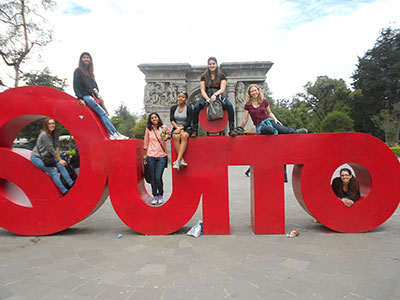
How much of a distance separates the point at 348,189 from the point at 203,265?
3.18 m

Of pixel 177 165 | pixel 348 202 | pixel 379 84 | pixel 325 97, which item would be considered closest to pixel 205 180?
pixel 177 165

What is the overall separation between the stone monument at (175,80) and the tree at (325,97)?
19778mm

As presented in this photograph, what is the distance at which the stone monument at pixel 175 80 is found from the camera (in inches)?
715

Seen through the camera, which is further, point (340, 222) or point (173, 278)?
point (340, 222)

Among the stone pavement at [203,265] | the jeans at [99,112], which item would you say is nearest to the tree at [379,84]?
the stone pavement at [203,265]

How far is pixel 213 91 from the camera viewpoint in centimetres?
466

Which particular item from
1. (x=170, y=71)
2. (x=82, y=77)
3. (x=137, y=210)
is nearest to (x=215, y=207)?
(x=137, y=210)

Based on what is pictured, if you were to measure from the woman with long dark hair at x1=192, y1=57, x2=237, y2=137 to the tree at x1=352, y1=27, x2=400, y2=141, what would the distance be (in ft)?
103

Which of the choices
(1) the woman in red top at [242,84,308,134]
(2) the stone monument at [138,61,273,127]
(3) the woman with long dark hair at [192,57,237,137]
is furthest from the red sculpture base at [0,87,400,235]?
(2) the stone monument at [138,61,273,127]

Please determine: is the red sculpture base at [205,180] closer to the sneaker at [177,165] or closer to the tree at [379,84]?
the sneaker at [177,165]

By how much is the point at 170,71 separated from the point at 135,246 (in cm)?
1638

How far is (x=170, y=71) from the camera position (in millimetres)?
18344

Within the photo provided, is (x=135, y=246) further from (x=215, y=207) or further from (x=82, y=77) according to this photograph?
(x=82, y=77)

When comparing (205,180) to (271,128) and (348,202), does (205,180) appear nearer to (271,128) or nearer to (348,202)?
(271,128)
